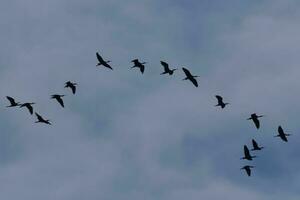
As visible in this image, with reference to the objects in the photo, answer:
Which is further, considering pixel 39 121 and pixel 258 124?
pixel 39 121

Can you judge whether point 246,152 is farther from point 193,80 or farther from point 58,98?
point 58,98

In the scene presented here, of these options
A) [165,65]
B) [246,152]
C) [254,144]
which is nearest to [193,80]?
[165,65]

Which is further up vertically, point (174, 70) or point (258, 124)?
point (174, 70)

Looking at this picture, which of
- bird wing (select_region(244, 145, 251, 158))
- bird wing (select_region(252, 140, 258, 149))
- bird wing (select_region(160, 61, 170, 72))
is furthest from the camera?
bird wing (select_region(252, 140, 258, 149))

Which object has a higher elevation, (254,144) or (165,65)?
(165,65)

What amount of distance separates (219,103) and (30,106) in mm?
34449

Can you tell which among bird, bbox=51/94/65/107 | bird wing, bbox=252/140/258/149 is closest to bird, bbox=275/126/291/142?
bird wing, bbox=252/140/258/149

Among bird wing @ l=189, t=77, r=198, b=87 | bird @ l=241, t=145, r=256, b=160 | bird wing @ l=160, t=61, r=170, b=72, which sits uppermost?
bird wing @ l=160, t=61, r=170, b=72

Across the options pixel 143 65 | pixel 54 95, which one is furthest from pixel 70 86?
pixel 143 65

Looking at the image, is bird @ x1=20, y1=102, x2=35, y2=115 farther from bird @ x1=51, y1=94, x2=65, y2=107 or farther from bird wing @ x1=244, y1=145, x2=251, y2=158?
bird wing @ x1=244, y1=145, x2=251, y2=158

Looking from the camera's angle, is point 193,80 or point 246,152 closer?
point 193,80

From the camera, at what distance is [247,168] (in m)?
160

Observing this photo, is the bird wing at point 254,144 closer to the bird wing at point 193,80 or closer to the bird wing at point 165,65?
the bird wing at point 193,80

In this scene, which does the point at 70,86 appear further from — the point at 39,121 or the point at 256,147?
the point at 256,147
